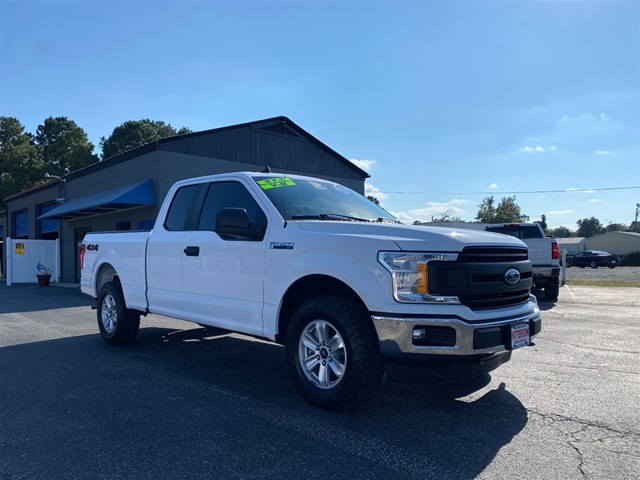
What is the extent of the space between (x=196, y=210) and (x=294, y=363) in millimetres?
2386

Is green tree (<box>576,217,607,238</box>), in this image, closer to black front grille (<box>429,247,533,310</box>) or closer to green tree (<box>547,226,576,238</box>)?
green tree (<box>547,226,576,238</box>)

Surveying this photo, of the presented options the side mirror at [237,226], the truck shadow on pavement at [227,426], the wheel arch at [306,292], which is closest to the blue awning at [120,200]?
the truck shadow on pavement at [227,426]

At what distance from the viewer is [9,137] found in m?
53.8

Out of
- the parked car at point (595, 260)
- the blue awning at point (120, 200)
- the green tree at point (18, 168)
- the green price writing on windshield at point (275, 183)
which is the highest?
the green tree at point (18, 168)

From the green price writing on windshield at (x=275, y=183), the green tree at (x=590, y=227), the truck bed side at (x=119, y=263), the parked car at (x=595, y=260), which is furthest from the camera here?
the green tree at (x=590, y=227)

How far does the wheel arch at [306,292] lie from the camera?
4.17 metres

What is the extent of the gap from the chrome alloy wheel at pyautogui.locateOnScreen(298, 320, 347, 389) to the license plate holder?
1.36 metres

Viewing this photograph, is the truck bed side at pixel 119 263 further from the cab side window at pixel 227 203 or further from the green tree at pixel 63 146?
the green tree at pixel 63 146

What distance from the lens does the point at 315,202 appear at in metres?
5.03

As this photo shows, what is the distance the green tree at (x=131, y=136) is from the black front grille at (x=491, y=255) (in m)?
50.9

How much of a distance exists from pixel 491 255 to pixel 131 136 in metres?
53.6

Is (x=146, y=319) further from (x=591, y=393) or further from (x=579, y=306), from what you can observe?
(x=579, y=306)

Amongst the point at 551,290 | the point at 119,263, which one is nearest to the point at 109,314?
the point at 119,263

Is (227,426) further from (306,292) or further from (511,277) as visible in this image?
(511,277)
